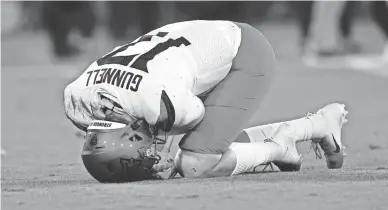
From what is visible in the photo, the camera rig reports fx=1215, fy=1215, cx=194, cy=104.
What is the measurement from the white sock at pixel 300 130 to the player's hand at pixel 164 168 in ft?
2.08

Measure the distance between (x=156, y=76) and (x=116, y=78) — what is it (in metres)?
0.19

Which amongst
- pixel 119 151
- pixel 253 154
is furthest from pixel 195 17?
pixel 119 151

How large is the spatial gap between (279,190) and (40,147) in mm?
3547

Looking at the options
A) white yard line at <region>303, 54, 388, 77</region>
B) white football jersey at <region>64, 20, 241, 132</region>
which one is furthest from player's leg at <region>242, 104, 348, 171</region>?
white yard line at <region>303, 54, 388, 77</region>

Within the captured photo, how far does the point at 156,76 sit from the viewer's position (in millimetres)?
5742

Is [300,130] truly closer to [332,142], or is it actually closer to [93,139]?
[332,142]

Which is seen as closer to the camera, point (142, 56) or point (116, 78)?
point (116, 78)

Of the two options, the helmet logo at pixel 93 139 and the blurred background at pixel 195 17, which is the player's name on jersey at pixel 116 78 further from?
the blurred background at pixel 195 17

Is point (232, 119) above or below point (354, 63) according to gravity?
above

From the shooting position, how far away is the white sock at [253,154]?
6.20 meters

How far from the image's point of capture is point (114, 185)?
5805mm

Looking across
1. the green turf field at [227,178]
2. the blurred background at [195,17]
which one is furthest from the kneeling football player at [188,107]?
the blurred background at [195,17]

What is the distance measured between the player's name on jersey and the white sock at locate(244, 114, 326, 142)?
1.05 meters

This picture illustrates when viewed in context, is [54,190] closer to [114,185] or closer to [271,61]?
[114,185]
